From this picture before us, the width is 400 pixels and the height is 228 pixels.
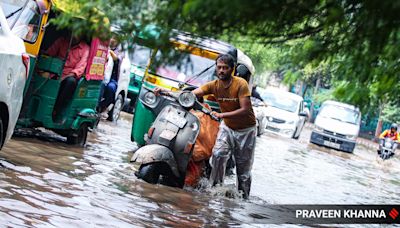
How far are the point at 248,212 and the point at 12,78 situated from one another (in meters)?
3.27

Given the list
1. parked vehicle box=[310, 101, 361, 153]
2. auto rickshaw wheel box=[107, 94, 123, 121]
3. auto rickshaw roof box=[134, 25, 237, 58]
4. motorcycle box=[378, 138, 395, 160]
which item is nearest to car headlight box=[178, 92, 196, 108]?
auto rickshaw roof box=[134, 25, 237, 58]

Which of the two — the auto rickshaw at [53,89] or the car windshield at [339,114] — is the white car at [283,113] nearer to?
the car windshield at [339,114]

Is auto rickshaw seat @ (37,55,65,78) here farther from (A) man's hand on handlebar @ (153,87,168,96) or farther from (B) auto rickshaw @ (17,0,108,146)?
(A) man's hand on handlebar @ (153,87,168,96)

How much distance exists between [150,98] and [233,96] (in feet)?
6.11

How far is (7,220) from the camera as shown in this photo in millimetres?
5672

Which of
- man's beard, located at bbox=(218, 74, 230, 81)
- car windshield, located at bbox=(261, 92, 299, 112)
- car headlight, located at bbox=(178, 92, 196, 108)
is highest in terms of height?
car windshield, located at bbox=(261, 92, 299, 112)

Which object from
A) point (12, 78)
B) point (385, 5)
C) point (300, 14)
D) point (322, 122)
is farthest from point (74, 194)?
point (322, 122)

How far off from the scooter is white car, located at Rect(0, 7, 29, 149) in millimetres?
1717

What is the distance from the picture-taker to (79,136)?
11.2 m

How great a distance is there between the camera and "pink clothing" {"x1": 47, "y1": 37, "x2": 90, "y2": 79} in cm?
1023

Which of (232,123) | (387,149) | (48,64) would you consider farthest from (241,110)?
Result: (387,149)

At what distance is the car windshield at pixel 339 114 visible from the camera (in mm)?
28250

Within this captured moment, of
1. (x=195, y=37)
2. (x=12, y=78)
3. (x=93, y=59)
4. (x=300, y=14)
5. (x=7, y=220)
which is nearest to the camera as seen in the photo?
(x=300, y=14)

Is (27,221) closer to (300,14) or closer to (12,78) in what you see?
(12,78)
